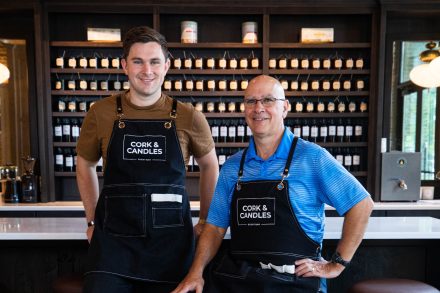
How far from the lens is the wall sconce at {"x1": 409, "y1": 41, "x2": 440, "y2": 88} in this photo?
356 centimetres

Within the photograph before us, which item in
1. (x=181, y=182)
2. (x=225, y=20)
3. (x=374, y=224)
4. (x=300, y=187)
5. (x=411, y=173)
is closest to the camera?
(x=300, y=187)

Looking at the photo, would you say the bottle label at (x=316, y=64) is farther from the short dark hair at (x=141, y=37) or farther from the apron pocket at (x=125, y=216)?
the apron pocket at (x=125, y=216)

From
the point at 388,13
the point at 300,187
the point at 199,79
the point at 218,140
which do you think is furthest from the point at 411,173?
the point at 300,187

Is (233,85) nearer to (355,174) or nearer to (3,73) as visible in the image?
(355,174)

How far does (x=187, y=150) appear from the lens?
1.63 metres

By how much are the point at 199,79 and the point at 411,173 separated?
205 cm

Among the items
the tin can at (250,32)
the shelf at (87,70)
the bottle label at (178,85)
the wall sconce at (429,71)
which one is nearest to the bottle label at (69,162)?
the shelf at (87,70)

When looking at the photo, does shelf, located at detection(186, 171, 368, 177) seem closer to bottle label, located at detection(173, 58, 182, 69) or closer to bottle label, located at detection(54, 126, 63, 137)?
bottle label, located at detection(173, 58, 182, 69)

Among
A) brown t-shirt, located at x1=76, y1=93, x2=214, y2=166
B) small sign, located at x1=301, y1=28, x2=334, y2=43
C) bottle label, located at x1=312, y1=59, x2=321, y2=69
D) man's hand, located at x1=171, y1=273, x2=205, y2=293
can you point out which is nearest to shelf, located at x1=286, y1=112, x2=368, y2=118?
bottle label, located at x1=312, y1=59, x2=321, y2=69

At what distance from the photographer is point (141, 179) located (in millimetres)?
1488

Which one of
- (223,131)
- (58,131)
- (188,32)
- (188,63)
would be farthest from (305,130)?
(58,131)

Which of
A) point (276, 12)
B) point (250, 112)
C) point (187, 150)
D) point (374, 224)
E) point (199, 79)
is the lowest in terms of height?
point (374, 224)

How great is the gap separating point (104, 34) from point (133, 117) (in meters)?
2.39

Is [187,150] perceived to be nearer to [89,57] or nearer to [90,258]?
[90,258]
